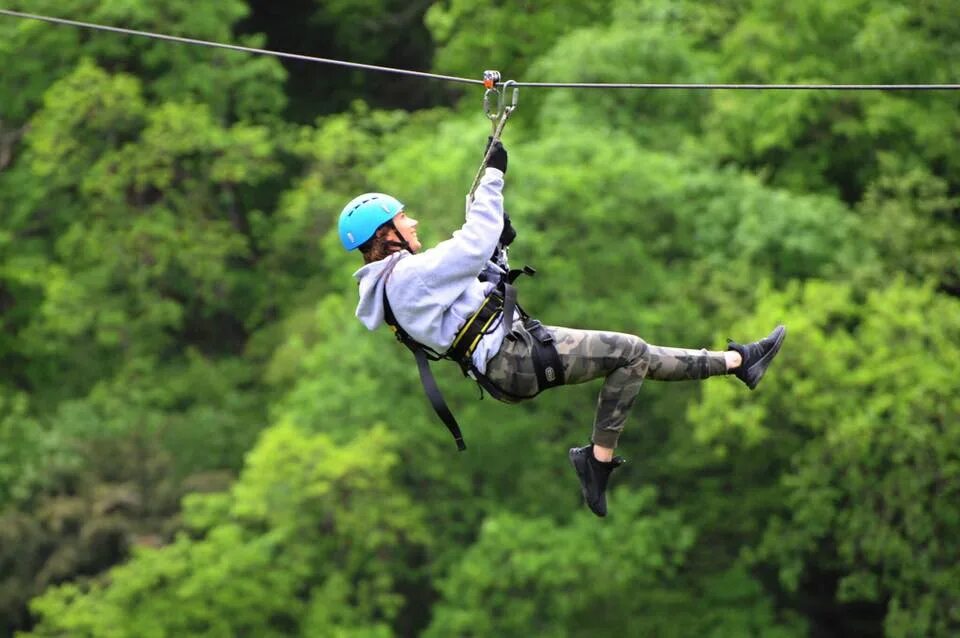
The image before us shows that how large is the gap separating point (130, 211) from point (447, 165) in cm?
827

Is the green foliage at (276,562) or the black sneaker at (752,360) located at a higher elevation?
the black sneaker at (752,360)

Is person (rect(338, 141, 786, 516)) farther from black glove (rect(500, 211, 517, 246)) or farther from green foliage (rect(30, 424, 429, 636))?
green foliage (rect(30, 424, 429, 636))

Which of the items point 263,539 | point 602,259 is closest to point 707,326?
point 602,259

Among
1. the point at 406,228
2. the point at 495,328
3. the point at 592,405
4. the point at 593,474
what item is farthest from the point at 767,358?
the point at 592,405

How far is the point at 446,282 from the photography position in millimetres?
6676

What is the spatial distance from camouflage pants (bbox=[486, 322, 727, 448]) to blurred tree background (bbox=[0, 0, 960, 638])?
1377 centimetres

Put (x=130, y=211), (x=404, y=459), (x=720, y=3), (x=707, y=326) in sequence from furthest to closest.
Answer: (x=130, y=211), (x=720, y=3), (x=404, y=459), (x=707, y=326)

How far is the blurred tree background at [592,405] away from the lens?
2106cm

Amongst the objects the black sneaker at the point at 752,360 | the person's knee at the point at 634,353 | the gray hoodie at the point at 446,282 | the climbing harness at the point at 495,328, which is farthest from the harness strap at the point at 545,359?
the black sneaker at the point at 752,360

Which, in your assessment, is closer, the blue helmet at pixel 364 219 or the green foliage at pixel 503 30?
the blue helmet at pixel 364 219

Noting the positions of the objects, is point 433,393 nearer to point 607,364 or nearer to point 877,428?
point 607,364

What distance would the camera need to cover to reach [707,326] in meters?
22.1

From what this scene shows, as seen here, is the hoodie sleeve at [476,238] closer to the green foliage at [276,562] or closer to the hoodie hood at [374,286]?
the hoodie hood at [374,286]

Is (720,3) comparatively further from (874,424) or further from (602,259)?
(874,424)
